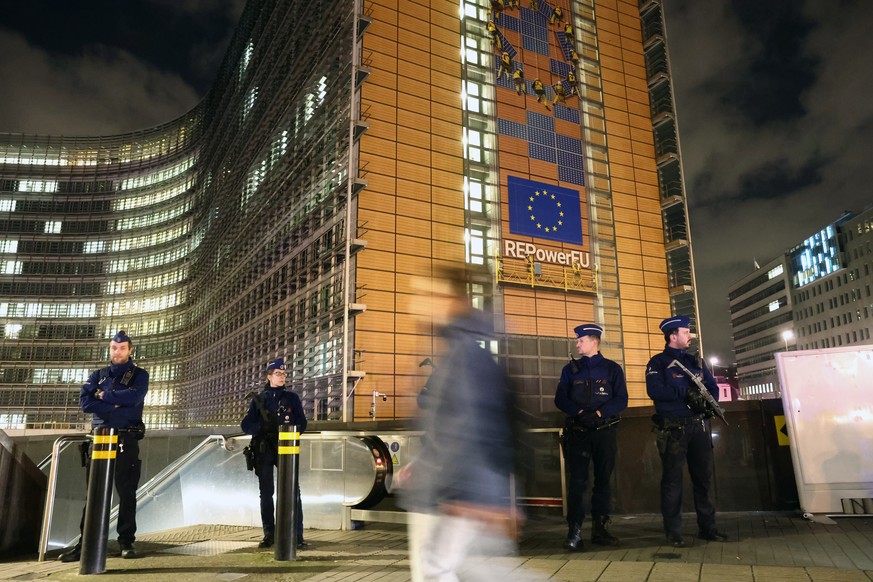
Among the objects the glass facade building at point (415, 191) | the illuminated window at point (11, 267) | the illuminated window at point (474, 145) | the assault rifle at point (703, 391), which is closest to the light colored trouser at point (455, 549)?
the assault rifle at point (703, 391)

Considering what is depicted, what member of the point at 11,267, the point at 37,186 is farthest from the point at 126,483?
the point at 37,186

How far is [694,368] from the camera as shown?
21.6ft

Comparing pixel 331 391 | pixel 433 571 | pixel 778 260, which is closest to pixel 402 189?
pixel 331 391

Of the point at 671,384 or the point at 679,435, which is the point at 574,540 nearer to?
the point at 679,435

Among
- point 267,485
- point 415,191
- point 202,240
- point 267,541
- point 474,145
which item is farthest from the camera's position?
point 202,240

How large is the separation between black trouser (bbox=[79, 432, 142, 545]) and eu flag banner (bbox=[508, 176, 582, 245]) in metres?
27.4

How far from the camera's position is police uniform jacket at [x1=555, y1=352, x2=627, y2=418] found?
623cm

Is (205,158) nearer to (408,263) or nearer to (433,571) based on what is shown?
(408,263)

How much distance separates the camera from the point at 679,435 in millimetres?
6281

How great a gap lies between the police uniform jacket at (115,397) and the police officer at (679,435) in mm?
5382

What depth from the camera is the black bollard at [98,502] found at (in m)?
5.60

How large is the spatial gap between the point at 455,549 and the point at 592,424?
323cm

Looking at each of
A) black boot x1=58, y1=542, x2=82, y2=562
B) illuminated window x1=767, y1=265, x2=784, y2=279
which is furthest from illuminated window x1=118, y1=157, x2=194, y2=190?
illuminated window x1=767, y1=265, x2=784, y2=279

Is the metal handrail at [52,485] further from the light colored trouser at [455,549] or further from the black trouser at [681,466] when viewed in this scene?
the black trouser at [681,466]
